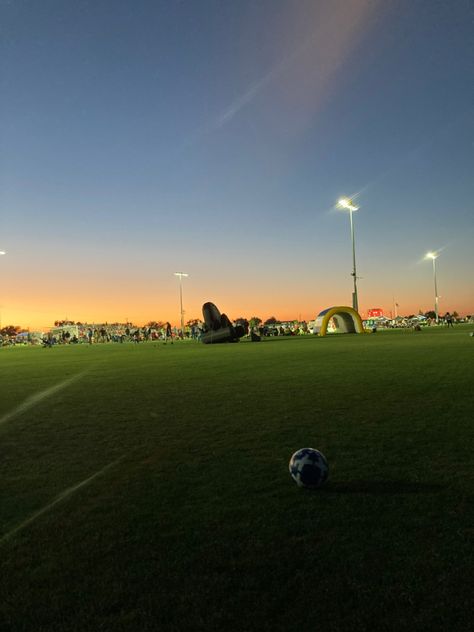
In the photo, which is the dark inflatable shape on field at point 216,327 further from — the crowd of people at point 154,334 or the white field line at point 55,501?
the white field line at point 55,501

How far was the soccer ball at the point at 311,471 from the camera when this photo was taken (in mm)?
4871

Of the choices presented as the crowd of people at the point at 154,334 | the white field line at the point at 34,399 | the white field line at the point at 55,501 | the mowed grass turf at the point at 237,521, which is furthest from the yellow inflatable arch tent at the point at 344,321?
the white field line at the point at 55,501

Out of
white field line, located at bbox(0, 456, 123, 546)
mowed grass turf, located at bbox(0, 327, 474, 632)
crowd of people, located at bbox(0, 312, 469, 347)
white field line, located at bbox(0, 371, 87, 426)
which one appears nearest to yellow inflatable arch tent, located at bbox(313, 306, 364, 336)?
crowd of people, located at bbox(0, 312, 469, 347)

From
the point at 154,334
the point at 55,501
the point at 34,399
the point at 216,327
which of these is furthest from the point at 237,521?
the point at 154,334

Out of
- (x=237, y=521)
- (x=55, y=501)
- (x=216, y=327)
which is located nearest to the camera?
(x=237, y=521)

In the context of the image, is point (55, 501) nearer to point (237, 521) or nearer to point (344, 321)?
point (237, 521)

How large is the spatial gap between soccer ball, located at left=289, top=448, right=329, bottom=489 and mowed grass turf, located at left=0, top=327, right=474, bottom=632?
0.12 m

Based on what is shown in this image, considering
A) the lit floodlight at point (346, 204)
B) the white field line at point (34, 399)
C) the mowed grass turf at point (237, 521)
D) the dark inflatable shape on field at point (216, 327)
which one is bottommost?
the mowed grass turf at point (237, 521)

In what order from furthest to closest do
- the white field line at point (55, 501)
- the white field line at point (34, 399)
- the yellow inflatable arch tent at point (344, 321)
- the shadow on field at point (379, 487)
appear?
the yellow inflatable arch tent at point (344, 321), the white field line at point (34, 399), the shadow on field at point (379, 487), the white field line at point (55, 501)

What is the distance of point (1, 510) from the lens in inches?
180

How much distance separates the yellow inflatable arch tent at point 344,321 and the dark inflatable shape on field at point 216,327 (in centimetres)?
1191

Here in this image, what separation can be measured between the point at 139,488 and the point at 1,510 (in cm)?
137

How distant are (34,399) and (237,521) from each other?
9.26 m

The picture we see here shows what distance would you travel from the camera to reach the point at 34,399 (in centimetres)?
1180
